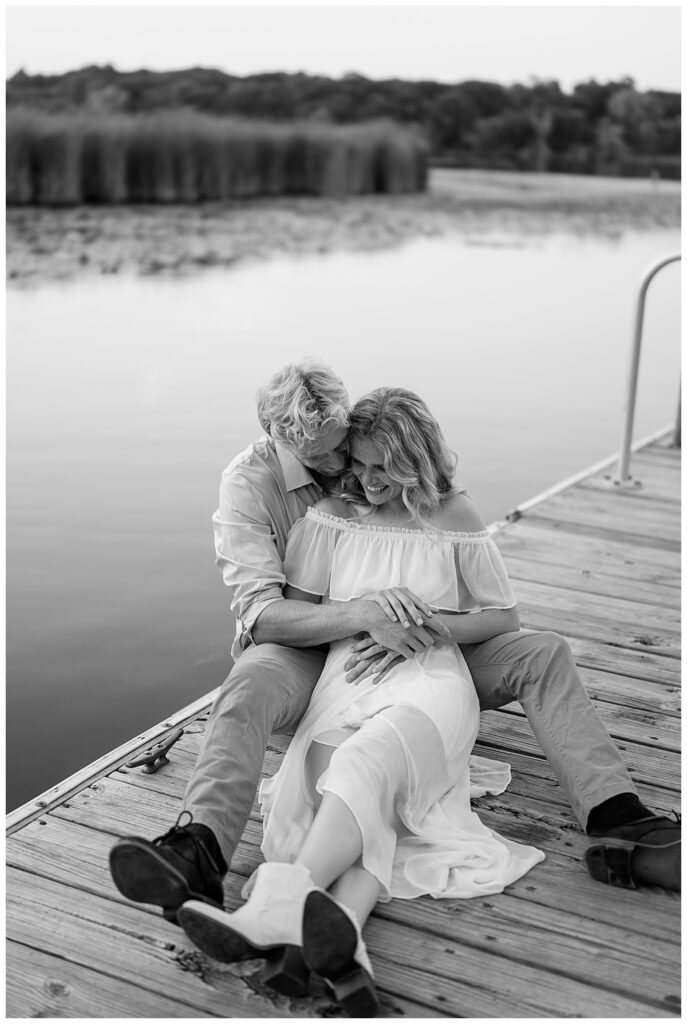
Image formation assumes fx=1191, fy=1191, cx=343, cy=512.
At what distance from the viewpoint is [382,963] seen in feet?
5.74

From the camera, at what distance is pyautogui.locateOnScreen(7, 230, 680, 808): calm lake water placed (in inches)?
145

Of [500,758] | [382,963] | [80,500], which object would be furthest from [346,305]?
[382,963]

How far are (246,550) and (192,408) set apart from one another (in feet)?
16.3

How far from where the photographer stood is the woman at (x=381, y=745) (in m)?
1.64

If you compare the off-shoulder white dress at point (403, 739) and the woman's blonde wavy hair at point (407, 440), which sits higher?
the woman's blonde wavy hair at point (407, 440)

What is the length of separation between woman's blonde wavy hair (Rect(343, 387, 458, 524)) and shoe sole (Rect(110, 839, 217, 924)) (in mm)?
815

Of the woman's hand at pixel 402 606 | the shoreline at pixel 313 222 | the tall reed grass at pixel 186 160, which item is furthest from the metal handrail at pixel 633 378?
the tall reed grass at pixel 186 160

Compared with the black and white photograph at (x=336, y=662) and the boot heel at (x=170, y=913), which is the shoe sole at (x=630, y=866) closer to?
the black and white photograph at (x=336, y=662)

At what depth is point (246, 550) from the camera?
2217 millimetres

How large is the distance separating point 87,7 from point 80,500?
49.6 ft

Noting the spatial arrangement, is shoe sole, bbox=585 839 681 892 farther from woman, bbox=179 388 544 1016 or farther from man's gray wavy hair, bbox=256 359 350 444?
man's gray wavy hair, bbox=256 359 350 444

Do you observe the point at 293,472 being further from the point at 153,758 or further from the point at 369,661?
the point at 153,758

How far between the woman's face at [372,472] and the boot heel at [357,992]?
2.91 feet

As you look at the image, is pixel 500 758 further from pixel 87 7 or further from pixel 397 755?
pixel 87 7
